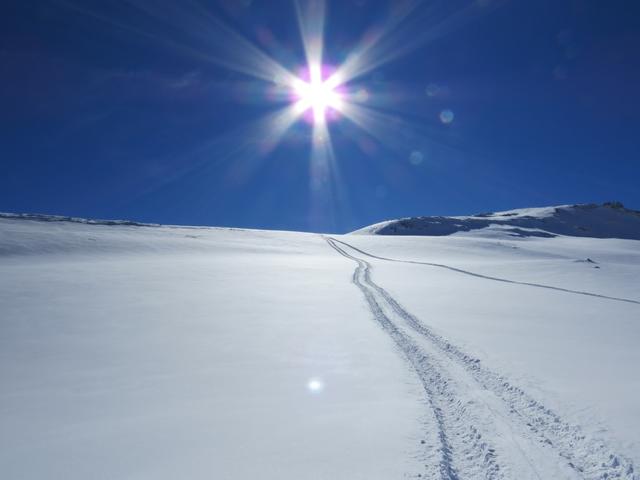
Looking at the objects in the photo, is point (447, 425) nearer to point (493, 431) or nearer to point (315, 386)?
point (493, 431)

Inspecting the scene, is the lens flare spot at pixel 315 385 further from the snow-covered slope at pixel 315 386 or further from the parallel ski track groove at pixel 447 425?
the parallel ski track groove at pixel 447 425

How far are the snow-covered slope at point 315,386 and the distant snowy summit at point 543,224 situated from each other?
242 feet

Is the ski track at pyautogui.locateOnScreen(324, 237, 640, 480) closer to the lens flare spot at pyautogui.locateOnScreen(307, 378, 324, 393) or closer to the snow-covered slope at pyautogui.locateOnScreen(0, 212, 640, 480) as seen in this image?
the snow-covered slope at pyautogui.locateOnScreen(0, 212, 640, 480)

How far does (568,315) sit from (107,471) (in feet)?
37.7

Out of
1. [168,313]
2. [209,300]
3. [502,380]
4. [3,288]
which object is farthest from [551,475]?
[3,288]

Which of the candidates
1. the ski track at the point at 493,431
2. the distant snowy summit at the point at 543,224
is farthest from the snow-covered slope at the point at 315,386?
the distant snowy summit at the point at 543,224

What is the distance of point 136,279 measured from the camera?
1709cm

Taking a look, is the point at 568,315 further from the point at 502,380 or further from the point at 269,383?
the point at 269,383

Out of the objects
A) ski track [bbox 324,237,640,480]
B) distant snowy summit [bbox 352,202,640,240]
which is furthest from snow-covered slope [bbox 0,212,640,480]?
distant snowy summit [bbox 352,202,640,240]

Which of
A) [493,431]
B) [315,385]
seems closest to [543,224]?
[315,385]

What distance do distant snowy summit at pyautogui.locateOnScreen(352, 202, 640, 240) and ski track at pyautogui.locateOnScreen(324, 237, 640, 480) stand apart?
77384mm

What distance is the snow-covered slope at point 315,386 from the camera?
12.8 ft

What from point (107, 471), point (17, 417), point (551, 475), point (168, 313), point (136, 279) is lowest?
point (551, 475)

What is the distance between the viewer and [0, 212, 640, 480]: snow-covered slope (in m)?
3.90
